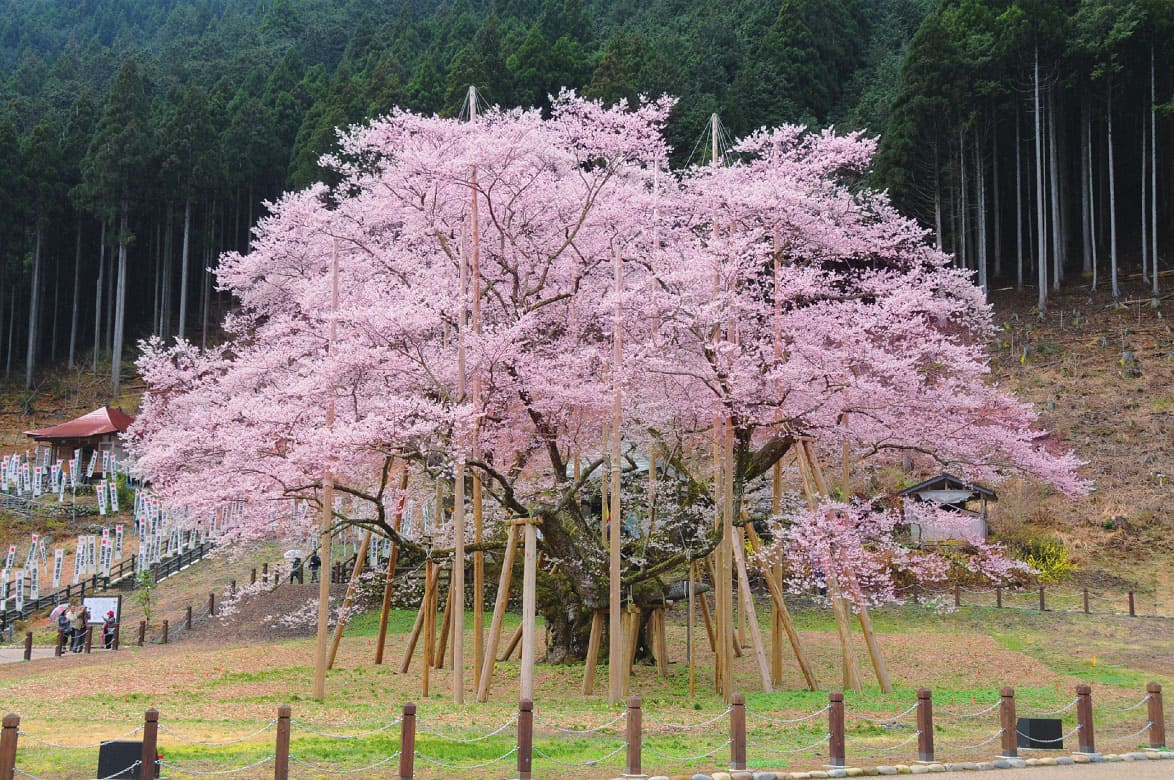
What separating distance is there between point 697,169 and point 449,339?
567cm

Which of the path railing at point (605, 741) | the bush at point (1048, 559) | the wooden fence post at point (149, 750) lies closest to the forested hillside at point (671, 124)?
the bush at point (1048, 559)

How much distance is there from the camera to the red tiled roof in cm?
3934

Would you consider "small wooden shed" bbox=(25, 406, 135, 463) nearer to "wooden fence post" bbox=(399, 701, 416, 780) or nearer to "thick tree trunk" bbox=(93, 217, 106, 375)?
"thick tree trunk" bbox=(93, 217, 106, 375)

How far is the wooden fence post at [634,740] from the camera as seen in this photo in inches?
359

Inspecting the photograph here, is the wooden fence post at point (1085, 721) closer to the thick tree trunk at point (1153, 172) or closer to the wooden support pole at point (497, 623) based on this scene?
the wooden support pole at point (497, 623)

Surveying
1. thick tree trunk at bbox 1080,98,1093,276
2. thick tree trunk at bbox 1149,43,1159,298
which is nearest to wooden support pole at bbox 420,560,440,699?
thick tree trunk at bbox 1149,43,1159,298

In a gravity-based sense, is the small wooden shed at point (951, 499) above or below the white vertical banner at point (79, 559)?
above

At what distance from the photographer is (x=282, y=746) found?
8.45m

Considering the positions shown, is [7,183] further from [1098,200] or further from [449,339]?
[1098,200]

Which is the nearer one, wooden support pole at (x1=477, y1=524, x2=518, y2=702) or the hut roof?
wooden support pole at (x1=477, y1=524, x2=518, y2=702)

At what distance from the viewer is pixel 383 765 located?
949 centimetres

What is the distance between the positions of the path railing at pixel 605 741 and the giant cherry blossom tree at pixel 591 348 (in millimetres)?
3966

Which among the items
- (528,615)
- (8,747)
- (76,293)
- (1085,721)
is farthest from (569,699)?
(76,293)

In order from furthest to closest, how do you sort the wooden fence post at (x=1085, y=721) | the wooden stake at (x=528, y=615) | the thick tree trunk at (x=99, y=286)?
the thick tree trunk at (x=99, y=286) → the wooden stake at (x=528, y=615) → the wooden fence post at (x=1085, y=721)
